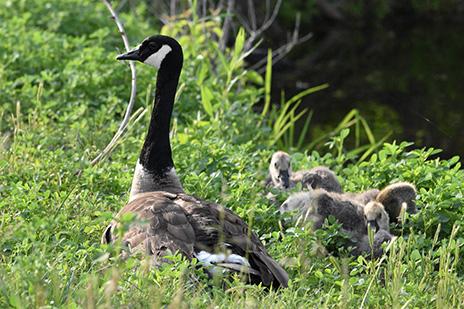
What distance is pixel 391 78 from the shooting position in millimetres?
17703

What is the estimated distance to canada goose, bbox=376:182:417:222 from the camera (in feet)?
24.1

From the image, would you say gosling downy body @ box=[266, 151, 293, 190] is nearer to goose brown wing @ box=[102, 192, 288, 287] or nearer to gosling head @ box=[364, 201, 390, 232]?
gosling head @ box=[364, 201, 390, 232]

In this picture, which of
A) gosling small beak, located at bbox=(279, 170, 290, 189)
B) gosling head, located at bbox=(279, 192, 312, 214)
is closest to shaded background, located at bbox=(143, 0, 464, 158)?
gosling small beak, located at bbox=(279, 170, 290, 189)

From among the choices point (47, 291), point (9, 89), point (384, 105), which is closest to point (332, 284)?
point (47, 291)

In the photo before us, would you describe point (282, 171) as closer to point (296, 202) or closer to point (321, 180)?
point (321, 180)

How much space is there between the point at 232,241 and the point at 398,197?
1.93m

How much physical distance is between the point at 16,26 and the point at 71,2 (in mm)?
2361

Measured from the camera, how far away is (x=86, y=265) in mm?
5949

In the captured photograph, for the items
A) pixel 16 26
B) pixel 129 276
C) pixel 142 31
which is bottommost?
pixel 142 31

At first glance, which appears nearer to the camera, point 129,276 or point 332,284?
point 129,276

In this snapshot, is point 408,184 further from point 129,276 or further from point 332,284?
point 129,276

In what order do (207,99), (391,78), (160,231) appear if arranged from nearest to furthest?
(160,231) < (207,99) < (391,78)

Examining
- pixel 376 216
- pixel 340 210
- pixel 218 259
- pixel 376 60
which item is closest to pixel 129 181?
pixel 340 210

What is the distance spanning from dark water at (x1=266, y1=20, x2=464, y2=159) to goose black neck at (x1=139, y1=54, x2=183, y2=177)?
5.44 m
